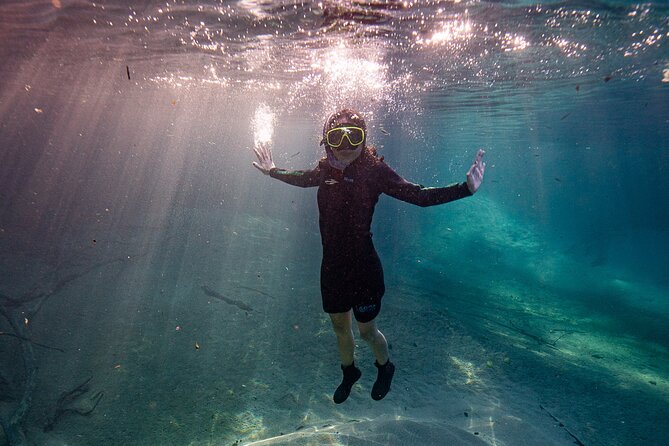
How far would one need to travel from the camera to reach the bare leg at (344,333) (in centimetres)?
437

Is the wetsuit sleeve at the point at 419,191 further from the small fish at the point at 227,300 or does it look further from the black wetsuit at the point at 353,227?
the small fish at the point at 227,300

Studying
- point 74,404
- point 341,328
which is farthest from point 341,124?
point 74,404

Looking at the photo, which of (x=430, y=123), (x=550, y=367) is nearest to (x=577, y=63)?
(x=550, y=367)

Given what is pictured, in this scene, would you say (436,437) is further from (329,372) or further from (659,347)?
(659,347)

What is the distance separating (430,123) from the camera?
31.8m

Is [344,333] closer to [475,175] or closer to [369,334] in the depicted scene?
[369,334]

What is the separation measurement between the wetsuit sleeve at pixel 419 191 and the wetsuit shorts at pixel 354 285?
0.85 metres

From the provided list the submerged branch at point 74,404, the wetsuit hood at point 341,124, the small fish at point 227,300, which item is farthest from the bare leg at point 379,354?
the small fish at point 227,300

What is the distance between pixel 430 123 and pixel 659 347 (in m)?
24.6

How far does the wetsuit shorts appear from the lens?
4.15 metres

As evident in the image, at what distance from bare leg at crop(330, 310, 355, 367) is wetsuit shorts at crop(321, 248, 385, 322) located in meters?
0.15

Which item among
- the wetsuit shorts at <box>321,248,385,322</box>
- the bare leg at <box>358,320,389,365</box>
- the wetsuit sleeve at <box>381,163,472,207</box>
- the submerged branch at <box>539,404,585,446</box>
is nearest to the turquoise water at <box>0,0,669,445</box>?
the submerged branch at <box>539,404,585,446</box>

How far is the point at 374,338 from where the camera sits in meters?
4.64

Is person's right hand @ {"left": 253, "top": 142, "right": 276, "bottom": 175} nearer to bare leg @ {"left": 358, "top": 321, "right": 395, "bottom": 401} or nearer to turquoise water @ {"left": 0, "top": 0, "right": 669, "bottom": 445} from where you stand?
bare leg @ {"left": 358, "top": 321, "right": 395, "bottom": 401}
